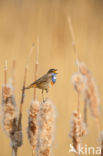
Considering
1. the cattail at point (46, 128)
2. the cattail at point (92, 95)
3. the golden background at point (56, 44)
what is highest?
the golden background at point (56, 44)

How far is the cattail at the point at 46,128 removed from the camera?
95cm

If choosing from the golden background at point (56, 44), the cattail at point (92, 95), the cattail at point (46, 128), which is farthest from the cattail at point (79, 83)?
the golden background at point (56, 44)

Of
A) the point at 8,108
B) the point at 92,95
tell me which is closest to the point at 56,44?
the point at 92,95

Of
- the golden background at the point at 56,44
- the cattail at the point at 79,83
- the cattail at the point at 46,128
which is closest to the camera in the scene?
the cattail at the point at 46,128

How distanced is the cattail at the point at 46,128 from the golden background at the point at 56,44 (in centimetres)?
39

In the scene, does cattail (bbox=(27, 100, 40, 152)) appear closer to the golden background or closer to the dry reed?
the dry reed

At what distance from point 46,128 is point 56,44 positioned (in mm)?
688

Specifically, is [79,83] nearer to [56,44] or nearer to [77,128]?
[77,128]

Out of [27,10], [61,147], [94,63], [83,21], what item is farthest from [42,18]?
[61,147]

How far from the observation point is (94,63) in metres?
1.71

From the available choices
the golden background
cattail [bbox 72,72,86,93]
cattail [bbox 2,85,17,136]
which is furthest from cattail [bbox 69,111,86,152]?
the golden background

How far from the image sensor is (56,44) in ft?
5.09

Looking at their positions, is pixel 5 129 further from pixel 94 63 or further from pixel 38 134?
pixel 94 63

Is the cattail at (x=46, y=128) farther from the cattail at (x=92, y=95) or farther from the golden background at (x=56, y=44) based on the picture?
the golden background at (x=56, y=44)
